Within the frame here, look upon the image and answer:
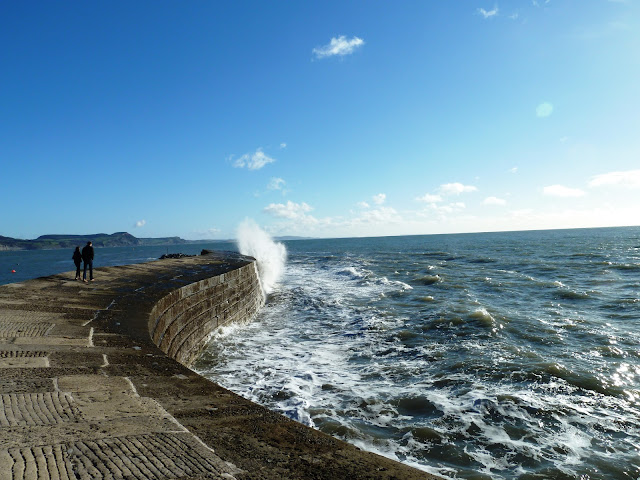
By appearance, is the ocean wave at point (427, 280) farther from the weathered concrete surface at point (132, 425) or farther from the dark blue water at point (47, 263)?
the weathered concrete surface at point (132, 425)

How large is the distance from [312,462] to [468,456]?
3184 millimetres

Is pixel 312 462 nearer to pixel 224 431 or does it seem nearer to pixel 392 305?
pixel 224 431

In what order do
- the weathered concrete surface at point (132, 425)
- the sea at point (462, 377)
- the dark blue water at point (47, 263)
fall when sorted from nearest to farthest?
the weathered concrete surface at point (132, 425)
the sea at point (462, 377)
the dark blue water at point (47, 263)

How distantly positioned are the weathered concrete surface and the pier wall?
72.0 inches

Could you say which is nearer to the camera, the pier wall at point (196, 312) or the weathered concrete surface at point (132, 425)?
the weathered concrete surface at point (132, 425)

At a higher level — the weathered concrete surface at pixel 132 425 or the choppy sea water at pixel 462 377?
the weathered concrete surface at pixel 132 425

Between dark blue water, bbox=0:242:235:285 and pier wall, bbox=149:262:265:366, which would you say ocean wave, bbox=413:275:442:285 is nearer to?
pier wall, bbox=149:262:265:366

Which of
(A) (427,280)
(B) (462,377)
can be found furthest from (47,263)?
(B) (462,377)

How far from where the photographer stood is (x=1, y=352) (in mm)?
4145

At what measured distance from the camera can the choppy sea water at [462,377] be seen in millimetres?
4812

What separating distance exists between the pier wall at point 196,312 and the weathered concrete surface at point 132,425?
1828 millimetres

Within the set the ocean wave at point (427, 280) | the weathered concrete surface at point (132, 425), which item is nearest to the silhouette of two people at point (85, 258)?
the weathered concrete surface at point (132, 425)

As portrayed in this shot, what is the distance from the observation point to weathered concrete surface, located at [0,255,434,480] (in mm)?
2145

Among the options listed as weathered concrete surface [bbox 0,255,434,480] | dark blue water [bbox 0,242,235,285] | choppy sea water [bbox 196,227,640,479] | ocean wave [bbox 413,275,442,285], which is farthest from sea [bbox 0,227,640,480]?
dark blue water [bbox 0,242,235,285]
